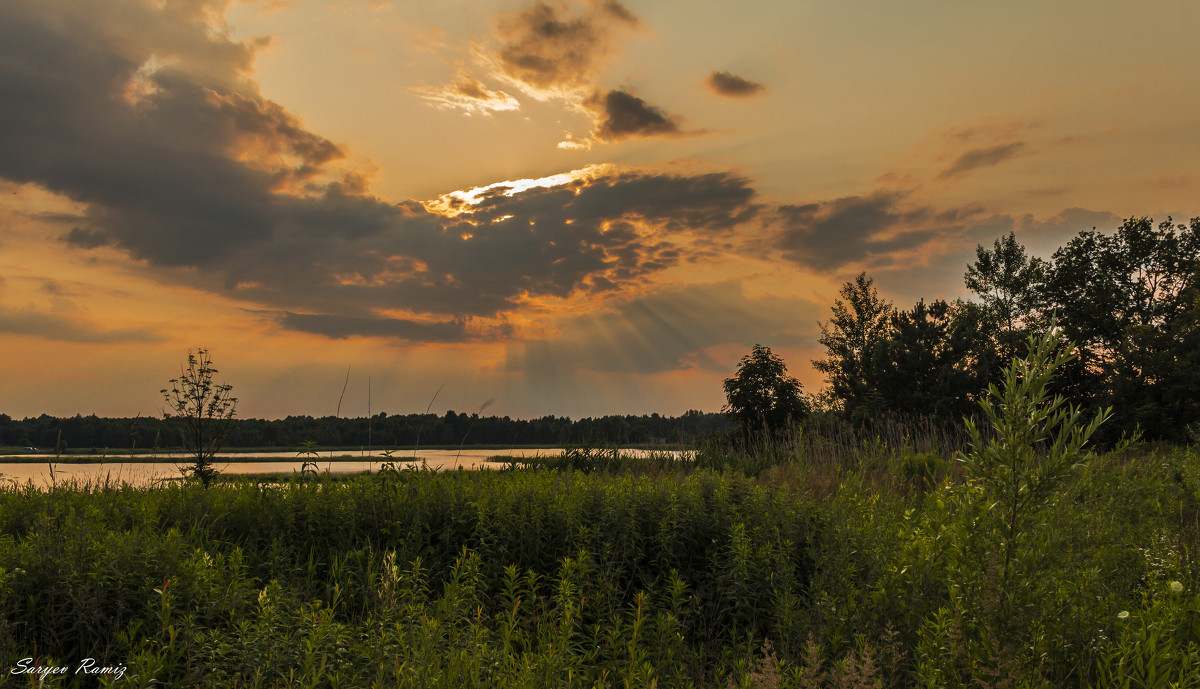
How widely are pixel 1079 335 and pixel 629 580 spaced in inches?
1563

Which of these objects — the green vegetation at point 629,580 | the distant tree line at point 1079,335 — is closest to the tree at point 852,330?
the distant tree line at point 1079,335

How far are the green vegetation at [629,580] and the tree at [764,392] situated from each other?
14.5 m

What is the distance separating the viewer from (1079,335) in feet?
122

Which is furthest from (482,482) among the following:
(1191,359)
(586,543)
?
(1191,359)

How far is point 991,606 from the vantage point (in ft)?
11.0

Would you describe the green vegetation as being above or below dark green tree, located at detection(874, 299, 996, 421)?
below

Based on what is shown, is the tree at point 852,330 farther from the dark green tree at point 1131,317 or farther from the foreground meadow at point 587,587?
the foreground meadow at point 587,587

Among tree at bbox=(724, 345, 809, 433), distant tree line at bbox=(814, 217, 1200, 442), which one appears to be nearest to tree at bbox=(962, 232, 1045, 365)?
distant tree line at bbox=(814, 217, 1200, 442)

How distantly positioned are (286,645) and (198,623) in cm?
129

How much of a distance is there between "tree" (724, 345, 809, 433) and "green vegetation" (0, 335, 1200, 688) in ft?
47.6

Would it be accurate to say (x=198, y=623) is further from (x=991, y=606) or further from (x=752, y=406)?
(x=752, y=406)

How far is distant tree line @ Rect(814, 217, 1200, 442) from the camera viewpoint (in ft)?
115

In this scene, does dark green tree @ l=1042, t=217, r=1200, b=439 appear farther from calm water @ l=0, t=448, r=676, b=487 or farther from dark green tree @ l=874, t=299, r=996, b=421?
calm water @ l=0, t=448, r=676, b=487

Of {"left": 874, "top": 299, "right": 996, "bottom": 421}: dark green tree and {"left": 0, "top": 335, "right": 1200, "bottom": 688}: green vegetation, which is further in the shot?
{"left": 874, "top": 299, "right": 996, "bottom": 421}: dark green tree
